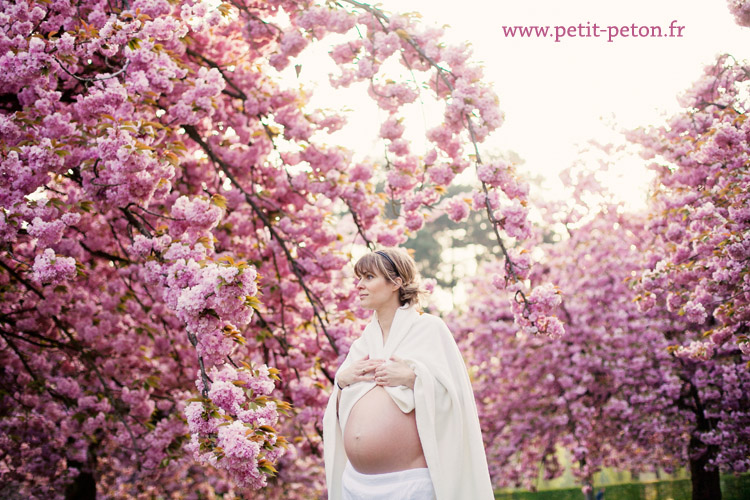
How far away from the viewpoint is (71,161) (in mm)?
4062

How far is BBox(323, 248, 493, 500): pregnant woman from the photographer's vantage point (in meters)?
2.80

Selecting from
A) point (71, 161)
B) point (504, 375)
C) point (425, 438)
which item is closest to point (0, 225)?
point (71, 161)

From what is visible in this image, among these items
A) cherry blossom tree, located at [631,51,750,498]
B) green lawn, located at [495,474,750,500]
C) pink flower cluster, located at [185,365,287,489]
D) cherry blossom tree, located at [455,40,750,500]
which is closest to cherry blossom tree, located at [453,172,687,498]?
cherry blossom tree, located at [455,40,750,500]

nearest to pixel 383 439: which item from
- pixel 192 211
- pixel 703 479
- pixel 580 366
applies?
pixel 192 211

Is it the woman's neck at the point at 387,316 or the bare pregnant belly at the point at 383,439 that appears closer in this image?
the bare pregnant belly at the point at 383,439

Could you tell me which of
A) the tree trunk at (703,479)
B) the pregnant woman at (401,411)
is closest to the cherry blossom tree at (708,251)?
the tree trunk at (703,479)

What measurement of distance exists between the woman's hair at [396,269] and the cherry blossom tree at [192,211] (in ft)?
1.74

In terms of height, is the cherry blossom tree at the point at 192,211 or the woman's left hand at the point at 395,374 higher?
the cherry blossom tree at the point at 192,211

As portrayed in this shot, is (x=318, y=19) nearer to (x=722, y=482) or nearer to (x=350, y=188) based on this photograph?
(x=350, y=188)

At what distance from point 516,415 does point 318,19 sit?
24.3 ft

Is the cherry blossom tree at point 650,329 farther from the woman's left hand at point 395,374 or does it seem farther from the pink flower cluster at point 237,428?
the pink flower cluster at point 237,428

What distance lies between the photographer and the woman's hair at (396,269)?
10.2ft

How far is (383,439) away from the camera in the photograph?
2859 mm

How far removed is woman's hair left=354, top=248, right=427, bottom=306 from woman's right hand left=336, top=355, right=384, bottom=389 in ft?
1.13
